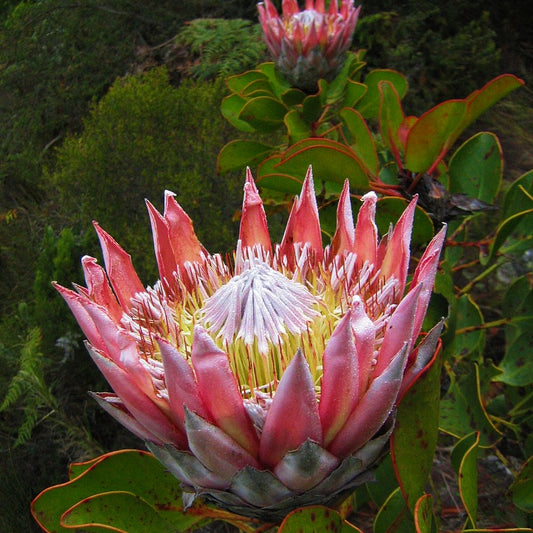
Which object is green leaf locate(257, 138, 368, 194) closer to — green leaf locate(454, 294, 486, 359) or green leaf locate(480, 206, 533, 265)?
green leaf locate(480, 206, 533, 265)

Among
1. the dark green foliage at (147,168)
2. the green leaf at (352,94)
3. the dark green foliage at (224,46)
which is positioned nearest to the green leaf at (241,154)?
the green leaf at (352,94)

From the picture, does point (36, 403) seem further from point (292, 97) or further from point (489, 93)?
point (489, 93)

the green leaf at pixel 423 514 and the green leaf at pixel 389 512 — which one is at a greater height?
the green leaf at pixel 423 514

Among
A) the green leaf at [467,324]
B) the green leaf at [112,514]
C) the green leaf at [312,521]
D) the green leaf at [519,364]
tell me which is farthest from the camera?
the green leaf at [467,324]

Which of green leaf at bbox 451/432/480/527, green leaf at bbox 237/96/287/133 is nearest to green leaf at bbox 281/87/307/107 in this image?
green leaf at bbox 237/96/287/133

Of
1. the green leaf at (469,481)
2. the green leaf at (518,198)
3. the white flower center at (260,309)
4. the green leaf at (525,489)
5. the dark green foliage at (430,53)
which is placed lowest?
the dark green foliage at (430,53)

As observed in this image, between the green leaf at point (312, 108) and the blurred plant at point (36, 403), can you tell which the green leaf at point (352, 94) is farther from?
the blurred plant at point (36, 403)

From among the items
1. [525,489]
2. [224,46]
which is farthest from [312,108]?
[224,46]
